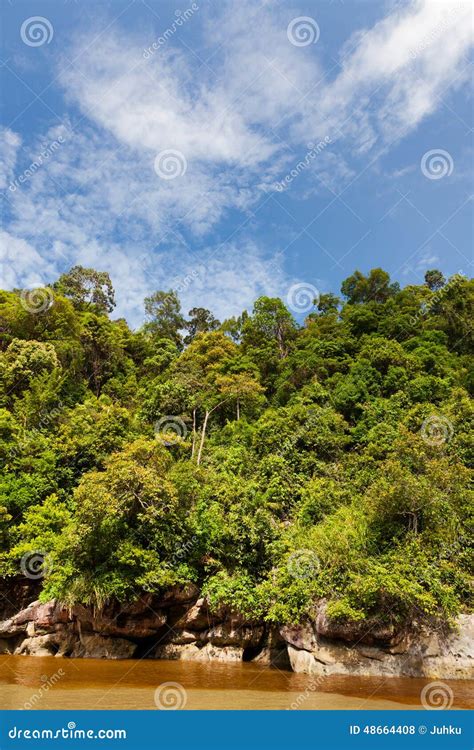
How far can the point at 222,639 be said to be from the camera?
1538 cm

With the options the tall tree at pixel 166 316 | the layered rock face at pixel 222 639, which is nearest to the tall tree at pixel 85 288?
the tall tree at pixel 166 316

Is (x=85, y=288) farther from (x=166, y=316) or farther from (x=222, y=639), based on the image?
(x=222, y=639)

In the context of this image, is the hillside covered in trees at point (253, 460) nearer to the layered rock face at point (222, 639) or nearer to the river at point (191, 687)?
the layered rock face at point (222, 639)

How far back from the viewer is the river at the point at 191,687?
26.9 feet

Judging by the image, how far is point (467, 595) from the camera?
532 inches

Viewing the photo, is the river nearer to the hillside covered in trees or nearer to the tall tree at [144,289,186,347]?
the hillside covered in trees

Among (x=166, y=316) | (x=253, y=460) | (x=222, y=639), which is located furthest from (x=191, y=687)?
(x=166, y=316)

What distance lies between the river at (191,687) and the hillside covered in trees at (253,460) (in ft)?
5.67

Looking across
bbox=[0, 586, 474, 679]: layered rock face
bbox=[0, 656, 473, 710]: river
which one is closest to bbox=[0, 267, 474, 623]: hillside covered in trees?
bbox=[0, 586, 474, 679]: layered rock face

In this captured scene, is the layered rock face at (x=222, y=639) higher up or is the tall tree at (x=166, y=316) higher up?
the tall tree at (x=166, y=316)

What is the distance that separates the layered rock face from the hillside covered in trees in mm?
683

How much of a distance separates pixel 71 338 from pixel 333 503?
883 inches

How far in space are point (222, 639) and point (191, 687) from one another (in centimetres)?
565

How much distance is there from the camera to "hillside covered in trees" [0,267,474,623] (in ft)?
46.5
